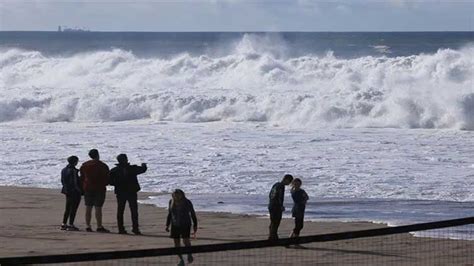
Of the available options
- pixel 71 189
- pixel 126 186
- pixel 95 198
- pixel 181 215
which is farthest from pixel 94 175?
pixel 181 215

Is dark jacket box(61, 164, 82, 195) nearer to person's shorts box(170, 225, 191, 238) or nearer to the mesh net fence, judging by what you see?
the mesh net fence

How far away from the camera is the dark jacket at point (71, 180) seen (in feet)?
52.0

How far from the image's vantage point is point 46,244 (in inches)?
566

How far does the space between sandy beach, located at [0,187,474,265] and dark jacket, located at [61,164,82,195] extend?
612 millimetres

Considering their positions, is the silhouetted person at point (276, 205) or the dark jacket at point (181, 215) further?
the silhouetted person at point (276, 205)

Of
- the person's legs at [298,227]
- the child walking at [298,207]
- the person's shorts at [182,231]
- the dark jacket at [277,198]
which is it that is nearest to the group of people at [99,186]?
the dark jacket at [277,198]

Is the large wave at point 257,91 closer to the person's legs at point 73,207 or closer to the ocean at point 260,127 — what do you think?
the ocean at point 260,127

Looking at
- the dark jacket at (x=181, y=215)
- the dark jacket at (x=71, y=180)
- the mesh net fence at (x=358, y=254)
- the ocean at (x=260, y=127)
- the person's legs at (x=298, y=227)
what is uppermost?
the ocean at (x=260, y=127)

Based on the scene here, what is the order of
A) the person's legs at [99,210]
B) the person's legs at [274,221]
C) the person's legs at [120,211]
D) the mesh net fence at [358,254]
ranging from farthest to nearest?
1. the person's legs at [99,210]
2. the person's legs at [120,211]
3. the person's legs at [274,221]
4. the mesh net fence at [358,254]

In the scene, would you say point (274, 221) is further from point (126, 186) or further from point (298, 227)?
point (126, 186)

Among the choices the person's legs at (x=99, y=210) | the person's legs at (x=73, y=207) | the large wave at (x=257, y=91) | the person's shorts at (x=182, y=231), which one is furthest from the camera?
the large wave at (x=257, y=91)

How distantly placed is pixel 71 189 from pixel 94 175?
1.50 ft

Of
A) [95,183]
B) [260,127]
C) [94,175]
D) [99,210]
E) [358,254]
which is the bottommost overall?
[358,254]

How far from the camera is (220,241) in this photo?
48.4 feet
